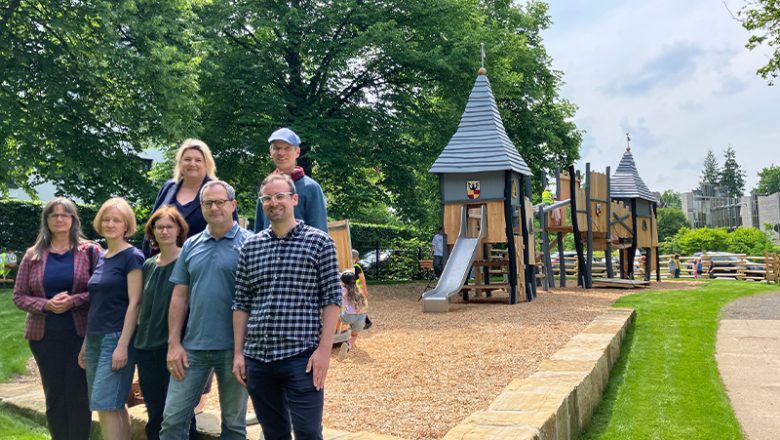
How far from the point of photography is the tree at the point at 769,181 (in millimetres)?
112031

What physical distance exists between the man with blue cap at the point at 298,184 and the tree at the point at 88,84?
1132 cm

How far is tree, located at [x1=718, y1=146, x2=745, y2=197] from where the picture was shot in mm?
111938

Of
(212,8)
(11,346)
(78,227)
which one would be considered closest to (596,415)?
(78,227)

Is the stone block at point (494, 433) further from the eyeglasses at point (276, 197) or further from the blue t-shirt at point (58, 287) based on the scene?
the blue t-shirt at point (58, 287)

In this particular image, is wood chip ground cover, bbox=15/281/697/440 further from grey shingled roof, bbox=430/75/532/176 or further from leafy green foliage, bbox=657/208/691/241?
leafy green foliage, bbox=657/208/691/241

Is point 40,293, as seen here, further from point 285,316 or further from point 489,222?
point 489,222

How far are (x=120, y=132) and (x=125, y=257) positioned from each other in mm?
13580

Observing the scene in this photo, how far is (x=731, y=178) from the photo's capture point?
11350 cm

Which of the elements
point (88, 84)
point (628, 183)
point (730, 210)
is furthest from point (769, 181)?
point (88, 84)

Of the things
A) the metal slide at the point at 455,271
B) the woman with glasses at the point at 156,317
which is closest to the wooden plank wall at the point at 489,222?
the metal slide at the point at 455,271

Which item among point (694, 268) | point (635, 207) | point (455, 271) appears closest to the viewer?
point (455, 271)

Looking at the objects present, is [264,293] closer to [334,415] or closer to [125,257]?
[125,257]

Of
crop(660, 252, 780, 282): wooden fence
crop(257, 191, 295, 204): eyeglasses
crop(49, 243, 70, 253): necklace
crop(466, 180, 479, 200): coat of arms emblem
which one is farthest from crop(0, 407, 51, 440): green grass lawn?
crop(660, 252, 780, 282): wooden fence

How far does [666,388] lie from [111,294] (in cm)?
516
